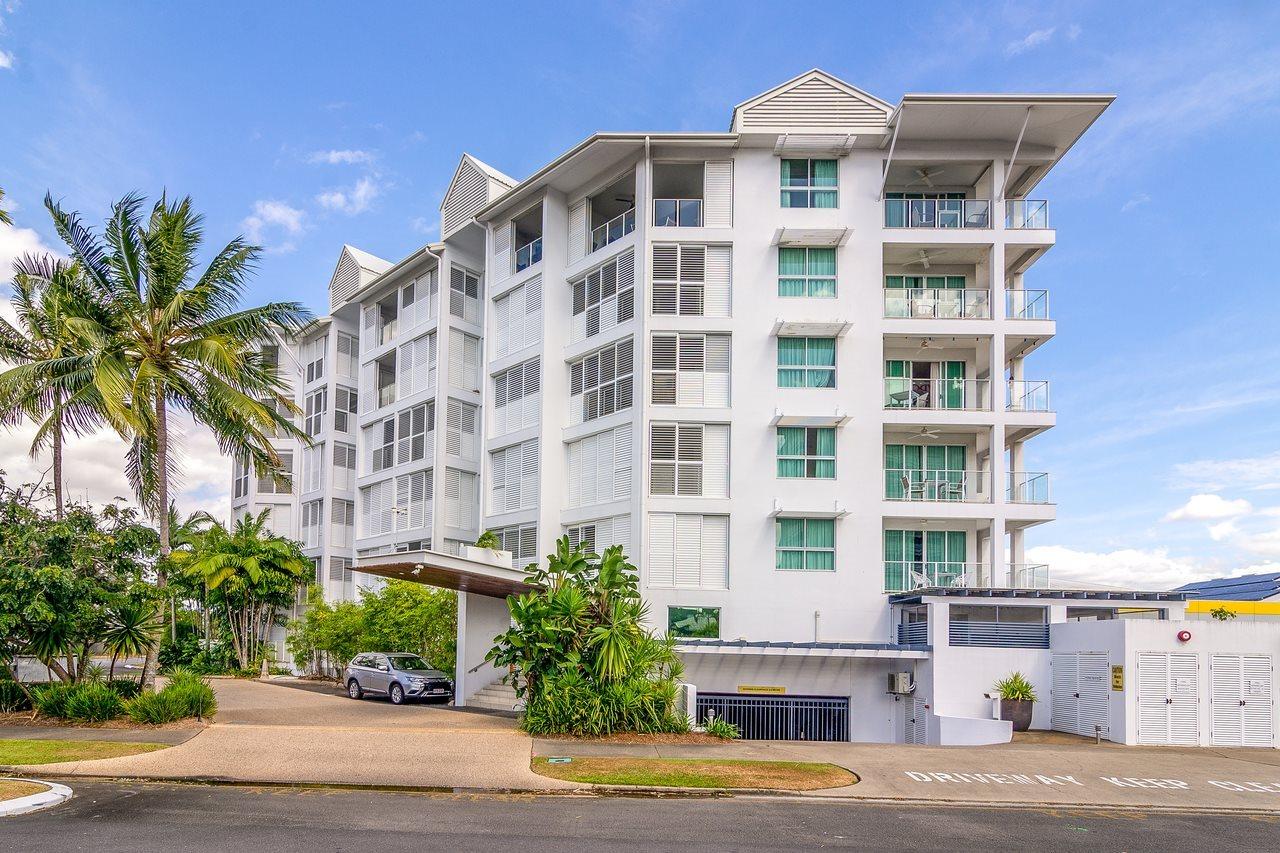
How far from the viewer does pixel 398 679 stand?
29547 millimetres

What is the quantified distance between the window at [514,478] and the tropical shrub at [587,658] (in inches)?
426

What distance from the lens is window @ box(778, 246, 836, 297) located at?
2991 centimetres

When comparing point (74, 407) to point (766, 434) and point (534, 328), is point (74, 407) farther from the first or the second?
point (766, 434)

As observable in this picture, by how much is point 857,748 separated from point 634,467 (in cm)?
1178

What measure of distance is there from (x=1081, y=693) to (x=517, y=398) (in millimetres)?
18671

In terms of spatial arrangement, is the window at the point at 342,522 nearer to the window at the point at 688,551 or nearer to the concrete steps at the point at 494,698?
the concrete steps at the point at 494,698

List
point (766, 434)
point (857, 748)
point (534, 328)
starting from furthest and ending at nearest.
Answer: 1. point (534, 328)
2. point (766, 434)
3. point (857, 748)

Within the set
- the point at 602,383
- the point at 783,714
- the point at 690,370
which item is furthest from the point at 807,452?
the point at 783,714

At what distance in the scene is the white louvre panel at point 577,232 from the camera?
108 feet

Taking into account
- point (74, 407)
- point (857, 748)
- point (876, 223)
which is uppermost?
point (876, 223)

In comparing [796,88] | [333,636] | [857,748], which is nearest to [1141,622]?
[857,748]

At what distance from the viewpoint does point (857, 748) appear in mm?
19562

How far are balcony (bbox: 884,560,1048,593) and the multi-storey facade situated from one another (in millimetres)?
79

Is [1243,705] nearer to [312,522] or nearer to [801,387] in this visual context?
[801,387]
